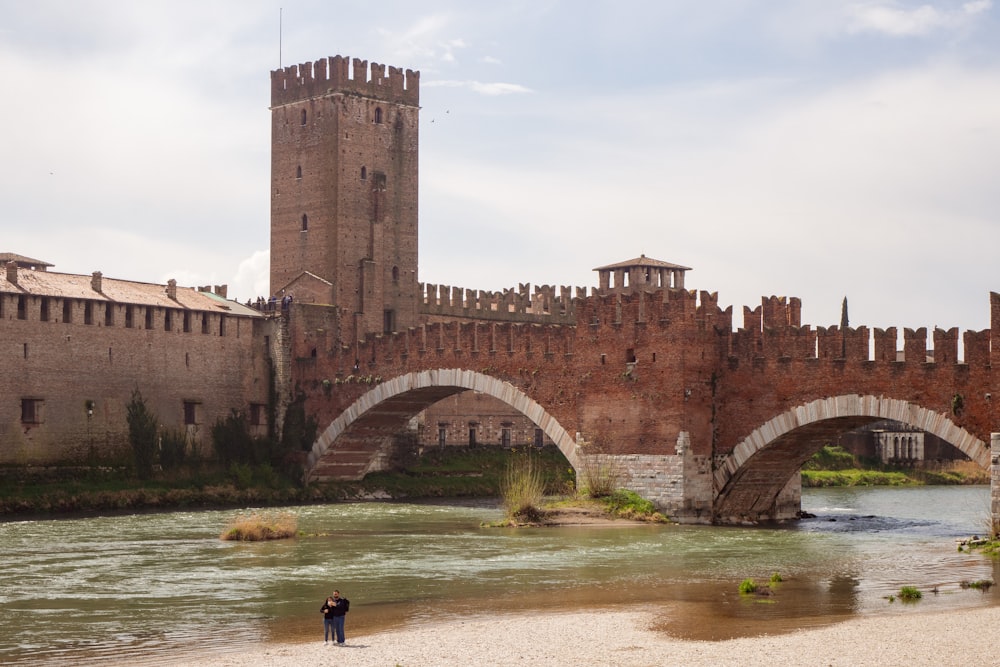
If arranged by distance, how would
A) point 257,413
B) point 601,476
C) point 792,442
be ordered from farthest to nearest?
point 257,413, point 601,476, point 792,442

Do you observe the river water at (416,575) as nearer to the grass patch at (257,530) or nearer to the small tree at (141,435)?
the grass patch at (257,530)

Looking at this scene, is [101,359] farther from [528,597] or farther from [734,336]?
[528,597]

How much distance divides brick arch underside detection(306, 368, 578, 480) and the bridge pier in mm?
13990

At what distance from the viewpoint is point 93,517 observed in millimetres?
35531

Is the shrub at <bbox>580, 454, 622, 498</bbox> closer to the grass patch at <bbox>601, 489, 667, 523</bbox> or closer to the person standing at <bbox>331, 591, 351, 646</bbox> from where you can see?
the grass patch at <bbox>601, 489, 667, 523</bbox>

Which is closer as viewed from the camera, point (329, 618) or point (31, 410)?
point (329, 618)

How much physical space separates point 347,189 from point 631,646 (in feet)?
116

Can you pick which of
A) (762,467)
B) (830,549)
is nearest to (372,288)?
(762,467)

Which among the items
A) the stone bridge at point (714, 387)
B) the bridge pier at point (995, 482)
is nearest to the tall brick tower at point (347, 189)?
the stone bridge at point (714, 387)

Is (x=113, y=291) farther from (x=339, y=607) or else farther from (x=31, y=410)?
(x=339, y=607)

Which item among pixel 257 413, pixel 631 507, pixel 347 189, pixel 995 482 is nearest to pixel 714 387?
pixel 631 507

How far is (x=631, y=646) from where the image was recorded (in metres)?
16.5

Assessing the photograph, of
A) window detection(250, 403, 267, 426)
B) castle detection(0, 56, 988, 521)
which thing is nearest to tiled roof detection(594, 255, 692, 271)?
castle detection(0, 56, 988, 521)

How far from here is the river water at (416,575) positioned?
18.5 meters
